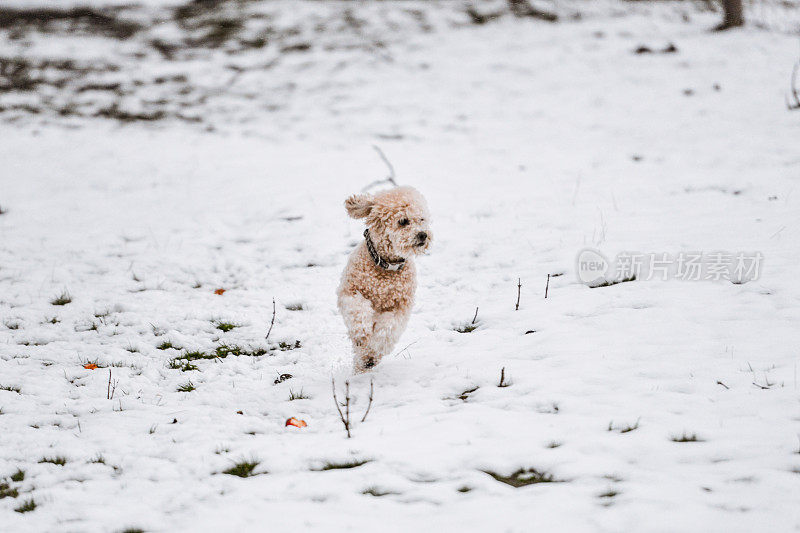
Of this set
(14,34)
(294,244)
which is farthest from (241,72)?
(294,244)

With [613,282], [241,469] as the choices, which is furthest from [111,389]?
[613,282]

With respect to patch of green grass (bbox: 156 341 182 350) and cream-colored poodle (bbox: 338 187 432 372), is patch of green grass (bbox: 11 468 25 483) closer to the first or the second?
patch of green grass (bbox: 156 341 182 350)

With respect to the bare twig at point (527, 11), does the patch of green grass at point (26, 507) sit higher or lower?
lower

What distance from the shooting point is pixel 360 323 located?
4887 mm

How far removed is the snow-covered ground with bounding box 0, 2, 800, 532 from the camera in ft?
10.8

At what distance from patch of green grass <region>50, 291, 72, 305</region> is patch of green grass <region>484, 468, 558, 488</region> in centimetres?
566

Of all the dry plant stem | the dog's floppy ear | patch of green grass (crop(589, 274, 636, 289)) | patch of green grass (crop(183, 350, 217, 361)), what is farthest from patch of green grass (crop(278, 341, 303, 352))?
patch of green grass (crop(589, 274, 636, 289))

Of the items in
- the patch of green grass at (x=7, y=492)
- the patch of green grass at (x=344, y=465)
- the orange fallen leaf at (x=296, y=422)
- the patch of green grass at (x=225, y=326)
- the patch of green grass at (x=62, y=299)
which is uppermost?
the patch of green grass at (x=344, y=465)

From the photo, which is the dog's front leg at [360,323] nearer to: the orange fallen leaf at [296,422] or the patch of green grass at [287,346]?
the orange fallen leaf at [296,422]

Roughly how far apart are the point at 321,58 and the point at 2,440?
50.4ft

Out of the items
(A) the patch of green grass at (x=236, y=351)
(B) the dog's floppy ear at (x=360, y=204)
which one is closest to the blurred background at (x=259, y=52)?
(A) the patch of green grass at (x=236, y=351)

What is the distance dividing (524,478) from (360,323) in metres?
2.00

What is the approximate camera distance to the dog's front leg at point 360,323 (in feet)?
16.1

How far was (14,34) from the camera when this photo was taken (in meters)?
18.3
